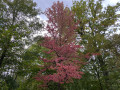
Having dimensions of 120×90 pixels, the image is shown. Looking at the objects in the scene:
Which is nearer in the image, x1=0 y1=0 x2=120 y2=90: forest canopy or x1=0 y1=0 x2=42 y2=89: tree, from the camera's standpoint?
x1=0 y1=0 x2=120 y2=90: forest canopy

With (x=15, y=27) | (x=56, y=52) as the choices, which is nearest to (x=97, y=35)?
(x=56, y=52)

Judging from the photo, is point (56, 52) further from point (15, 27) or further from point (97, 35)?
point (97, 35)

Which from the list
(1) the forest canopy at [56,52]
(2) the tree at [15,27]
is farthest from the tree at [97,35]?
(2) the tree at [15,27]

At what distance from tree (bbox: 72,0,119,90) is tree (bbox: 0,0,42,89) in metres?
4.47

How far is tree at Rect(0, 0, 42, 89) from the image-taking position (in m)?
6.43

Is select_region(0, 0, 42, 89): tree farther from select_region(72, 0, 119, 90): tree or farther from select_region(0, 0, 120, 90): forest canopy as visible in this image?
select_region(72, 0, 119, 90): tree

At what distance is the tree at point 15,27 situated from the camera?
6429mm

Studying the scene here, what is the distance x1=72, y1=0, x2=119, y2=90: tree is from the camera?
6.96 metres

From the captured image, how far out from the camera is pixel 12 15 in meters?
8.11

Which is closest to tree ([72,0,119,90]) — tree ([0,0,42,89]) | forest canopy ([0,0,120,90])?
forest canopy ([0,0,120,90])

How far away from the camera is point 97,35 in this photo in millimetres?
8211

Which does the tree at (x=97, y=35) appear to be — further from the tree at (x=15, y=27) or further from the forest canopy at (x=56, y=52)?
the tree at (x=15, y=27)

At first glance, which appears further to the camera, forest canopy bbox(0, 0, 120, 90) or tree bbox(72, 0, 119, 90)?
tree bbox(72, 0, 119, 90)

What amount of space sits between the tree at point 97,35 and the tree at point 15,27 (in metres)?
4.47
